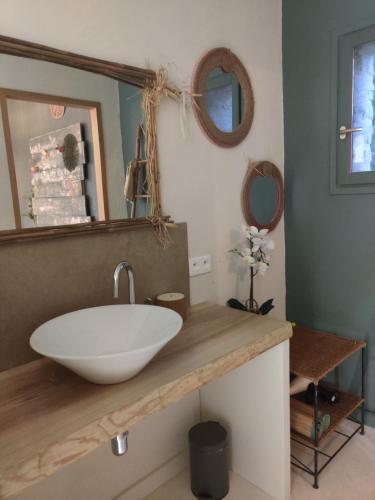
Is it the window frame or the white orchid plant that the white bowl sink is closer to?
the white orchid plant

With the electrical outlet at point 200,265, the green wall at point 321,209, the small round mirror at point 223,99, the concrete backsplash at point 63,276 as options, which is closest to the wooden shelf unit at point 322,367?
the green wall at point 321,209

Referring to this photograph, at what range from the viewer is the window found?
1.92 m

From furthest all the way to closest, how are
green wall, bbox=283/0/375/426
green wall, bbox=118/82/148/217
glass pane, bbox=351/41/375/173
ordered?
green wall, bbox=283/0/375/426, glass pane, bbox=351/41/375/173, green wall, bbox=118/82/148/217

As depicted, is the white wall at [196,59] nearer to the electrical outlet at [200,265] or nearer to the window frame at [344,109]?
the electrical outlet at [200,265]

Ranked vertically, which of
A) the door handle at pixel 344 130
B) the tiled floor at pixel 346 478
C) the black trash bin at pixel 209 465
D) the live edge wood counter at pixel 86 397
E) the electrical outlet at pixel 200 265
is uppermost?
the door handle at pixel 344 130

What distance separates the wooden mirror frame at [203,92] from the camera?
5.70 feet

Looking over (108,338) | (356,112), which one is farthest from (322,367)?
(356,112)

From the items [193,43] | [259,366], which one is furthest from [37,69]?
[259,366]

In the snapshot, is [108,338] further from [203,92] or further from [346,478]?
[346,478]

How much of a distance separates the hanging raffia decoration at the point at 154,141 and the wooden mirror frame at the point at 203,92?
151 mm

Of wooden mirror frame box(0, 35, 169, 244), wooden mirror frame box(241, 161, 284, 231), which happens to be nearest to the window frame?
wooden mirror frame box(241, 161, 284, 231)

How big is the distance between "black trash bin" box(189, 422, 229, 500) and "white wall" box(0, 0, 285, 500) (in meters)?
0.18

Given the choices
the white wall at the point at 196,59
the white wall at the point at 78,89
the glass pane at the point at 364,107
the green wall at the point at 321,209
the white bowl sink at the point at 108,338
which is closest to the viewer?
the white bowl sink at the point at 108,338

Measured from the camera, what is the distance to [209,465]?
165cm
